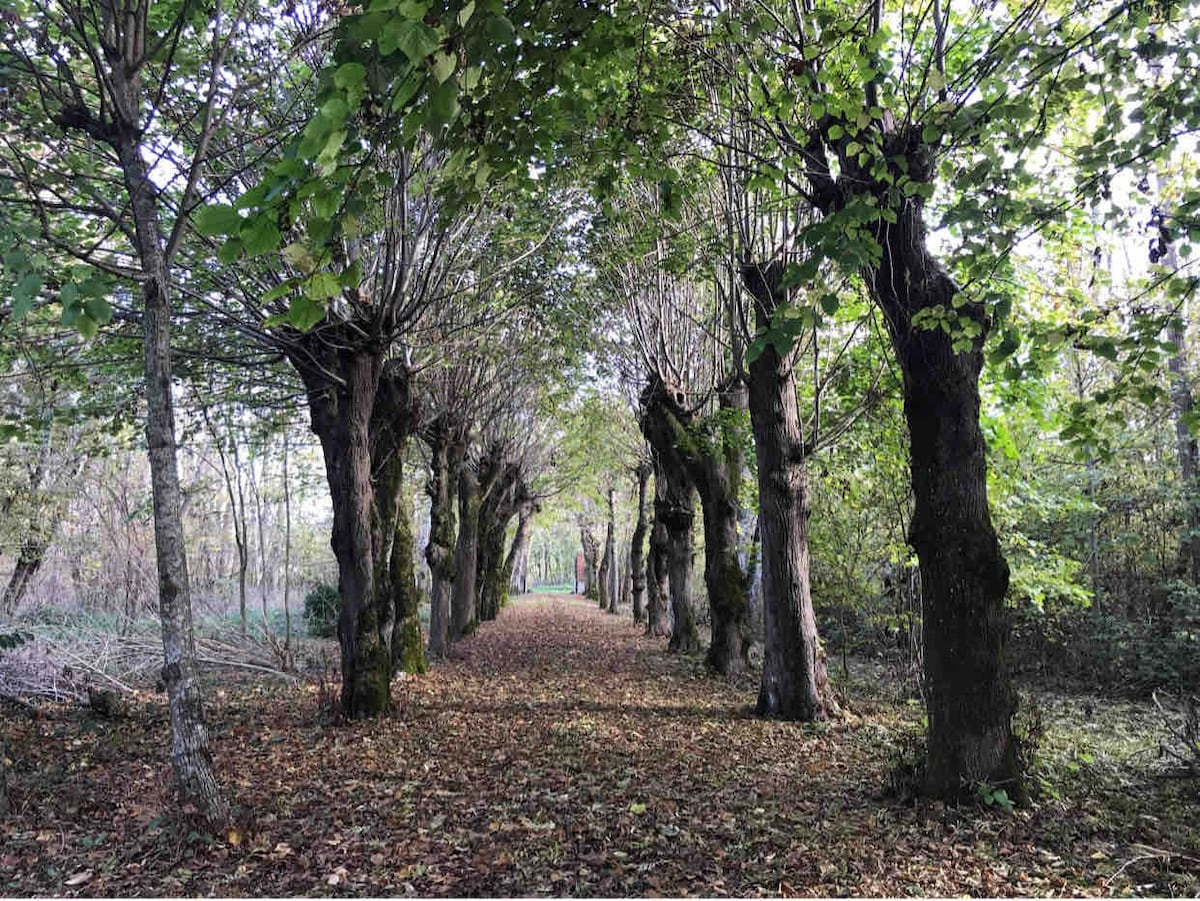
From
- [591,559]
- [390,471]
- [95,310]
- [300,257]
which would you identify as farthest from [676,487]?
[591,559]

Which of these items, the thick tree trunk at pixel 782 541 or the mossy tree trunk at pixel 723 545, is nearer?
the thick tree trunk at pixel 782 541

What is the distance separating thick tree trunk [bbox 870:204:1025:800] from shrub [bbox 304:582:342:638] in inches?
673

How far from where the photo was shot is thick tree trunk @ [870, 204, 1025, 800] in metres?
4.84

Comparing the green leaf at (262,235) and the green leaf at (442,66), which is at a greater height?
the green leaf at (442,66)

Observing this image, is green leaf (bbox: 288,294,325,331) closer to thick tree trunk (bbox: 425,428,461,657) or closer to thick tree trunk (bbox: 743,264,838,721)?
thick tree trunk (bbox: 743,264,838,721)

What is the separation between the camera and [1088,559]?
12.4m

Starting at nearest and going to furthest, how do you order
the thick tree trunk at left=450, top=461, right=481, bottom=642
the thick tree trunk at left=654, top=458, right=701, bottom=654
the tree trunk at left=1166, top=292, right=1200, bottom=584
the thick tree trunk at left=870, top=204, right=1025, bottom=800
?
the thick tree trunk at left=870, top=204, right=1025, bottom=800 < the tree trunk at left=1166, top=292, right=1200, bottom=584 < the thick tree trunk at left=654, top=458, right=701, bottom=654 < the thick tree trunk at left=450, top=461, right=481, bottom=642

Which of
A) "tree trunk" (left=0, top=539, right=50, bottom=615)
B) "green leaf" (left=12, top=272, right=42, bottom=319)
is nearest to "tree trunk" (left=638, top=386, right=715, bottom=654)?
"green leaf" (left=12, top=272, right=42, bottom=319)

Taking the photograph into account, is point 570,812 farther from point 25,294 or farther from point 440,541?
point 440,541

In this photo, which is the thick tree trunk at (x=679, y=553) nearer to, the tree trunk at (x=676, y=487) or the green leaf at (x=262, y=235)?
the tree trunk at (x=676, y=487)

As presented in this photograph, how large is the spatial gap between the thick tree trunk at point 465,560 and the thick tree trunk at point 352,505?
7.70m

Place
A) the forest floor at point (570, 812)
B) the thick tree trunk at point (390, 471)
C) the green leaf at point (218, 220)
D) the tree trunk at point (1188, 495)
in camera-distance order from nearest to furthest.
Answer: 1. the green leaf at point (218, 220)
2. the forest floor at point (570, 812)
3. the thick tree trunk at point (390, 471)
4. the tree trunk at point (1188, 495)

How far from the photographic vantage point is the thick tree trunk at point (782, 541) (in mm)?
8312

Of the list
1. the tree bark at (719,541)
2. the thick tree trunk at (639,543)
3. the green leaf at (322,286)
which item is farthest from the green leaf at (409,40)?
the thick tree trunk at (639,543)
